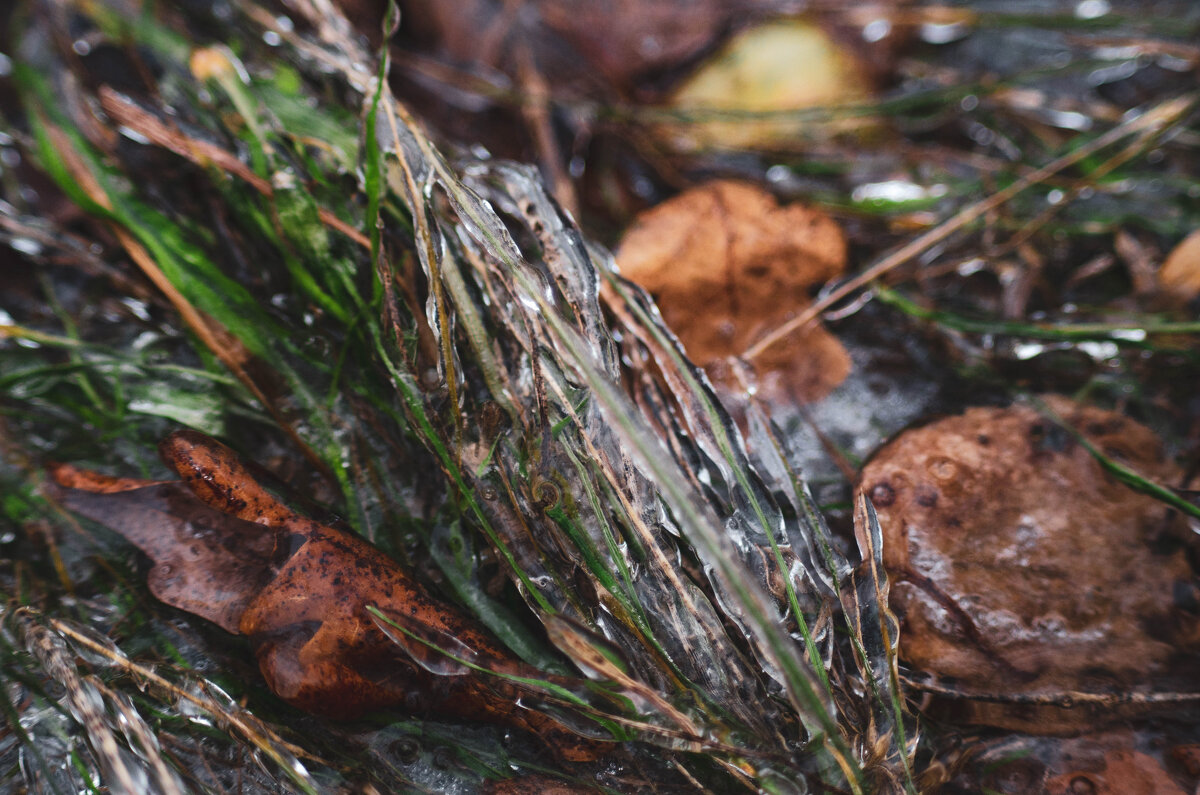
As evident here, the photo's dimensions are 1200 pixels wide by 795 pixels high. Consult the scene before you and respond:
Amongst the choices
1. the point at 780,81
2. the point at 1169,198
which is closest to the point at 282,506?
the point at 780,81

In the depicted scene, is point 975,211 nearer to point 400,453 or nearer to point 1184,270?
point 1184,270

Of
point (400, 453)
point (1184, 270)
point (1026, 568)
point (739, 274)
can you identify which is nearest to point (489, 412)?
point (400, 453)

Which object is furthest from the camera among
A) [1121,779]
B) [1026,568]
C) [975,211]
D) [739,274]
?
[975,211]

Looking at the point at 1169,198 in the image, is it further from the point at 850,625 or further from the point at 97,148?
the point at 97,148

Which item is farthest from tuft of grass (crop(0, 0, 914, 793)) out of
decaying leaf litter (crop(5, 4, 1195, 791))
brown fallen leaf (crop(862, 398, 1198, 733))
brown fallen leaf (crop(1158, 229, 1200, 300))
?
brown fallen leaf (crop(1158, 229, 1200, 300))

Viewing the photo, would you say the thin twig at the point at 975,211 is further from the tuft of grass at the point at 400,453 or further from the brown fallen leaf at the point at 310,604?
the brown fallen leaf at the point at 310,604

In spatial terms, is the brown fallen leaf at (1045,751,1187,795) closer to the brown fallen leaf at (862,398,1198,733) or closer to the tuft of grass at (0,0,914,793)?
the brown fallen leaf at (862,398,1198,733)
